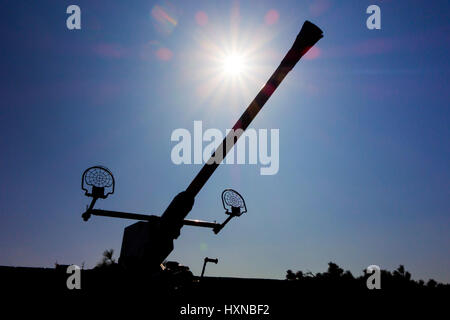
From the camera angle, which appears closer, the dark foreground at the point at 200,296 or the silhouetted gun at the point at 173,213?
the dark foreground at the point at 200,296

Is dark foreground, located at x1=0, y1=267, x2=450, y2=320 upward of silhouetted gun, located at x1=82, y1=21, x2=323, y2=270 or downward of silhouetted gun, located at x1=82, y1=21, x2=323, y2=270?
downward

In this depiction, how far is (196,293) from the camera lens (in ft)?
16.8

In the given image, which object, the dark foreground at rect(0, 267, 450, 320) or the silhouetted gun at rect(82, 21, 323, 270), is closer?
the dark foreground at rect(0, 267, 450, 320)

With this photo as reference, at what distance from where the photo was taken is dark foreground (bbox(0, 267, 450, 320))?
454 centimetres

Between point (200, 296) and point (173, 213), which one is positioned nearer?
point (173, 213)

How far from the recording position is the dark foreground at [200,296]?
454 cm

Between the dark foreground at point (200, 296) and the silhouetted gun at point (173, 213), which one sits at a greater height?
the silhouetted gun at point (173, 213)

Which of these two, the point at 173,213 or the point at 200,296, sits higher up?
the point at 173,213

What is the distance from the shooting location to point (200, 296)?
208 inches

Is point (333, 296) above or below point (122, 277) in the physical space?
below
